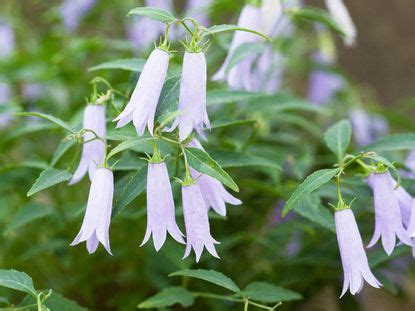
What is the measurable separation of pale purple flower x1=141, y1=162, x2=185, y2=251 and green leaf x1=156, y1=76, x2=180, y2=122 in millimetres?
62

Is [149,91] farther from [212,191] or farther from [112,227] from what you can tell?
[112,227]

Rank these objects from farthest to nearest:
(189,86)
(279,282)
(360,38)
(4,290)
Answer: (360,38) → (279,282) → (4,290) → (189,86)

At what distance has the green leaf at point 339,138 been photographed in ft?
3.43

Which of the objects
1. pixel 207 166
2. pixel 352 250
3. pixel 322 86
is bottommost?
pixel 352 250

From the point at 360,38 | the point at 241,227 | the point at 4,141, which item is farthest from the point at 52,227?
the point at 360,38

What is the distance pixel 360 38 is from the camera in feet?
8.71

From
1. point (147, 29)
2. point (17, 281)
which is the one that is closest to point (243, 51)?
point (17, 281)

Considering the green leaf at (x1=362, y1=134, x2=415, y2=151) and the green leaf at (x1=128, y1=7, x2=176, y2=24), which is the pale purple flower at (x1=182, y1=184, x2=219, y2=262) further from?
the green leaf at (x1=362, y1=134, x2=415, y2=151)

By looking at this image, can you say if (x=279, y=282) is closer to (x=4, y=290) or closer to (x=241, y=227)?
(x=241, y=227)

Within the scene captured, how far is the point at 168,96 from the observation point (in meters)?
0.83

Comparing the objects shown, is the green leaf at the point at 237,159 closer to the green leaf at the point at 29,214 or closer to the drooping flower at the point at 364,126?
the green leaf at the point at 29,214

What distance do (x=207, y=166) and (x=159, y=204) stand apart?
0.25ft

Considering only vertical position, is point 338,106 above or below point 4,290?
above

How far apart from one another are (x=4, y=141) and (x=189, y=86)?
22.7 inches
